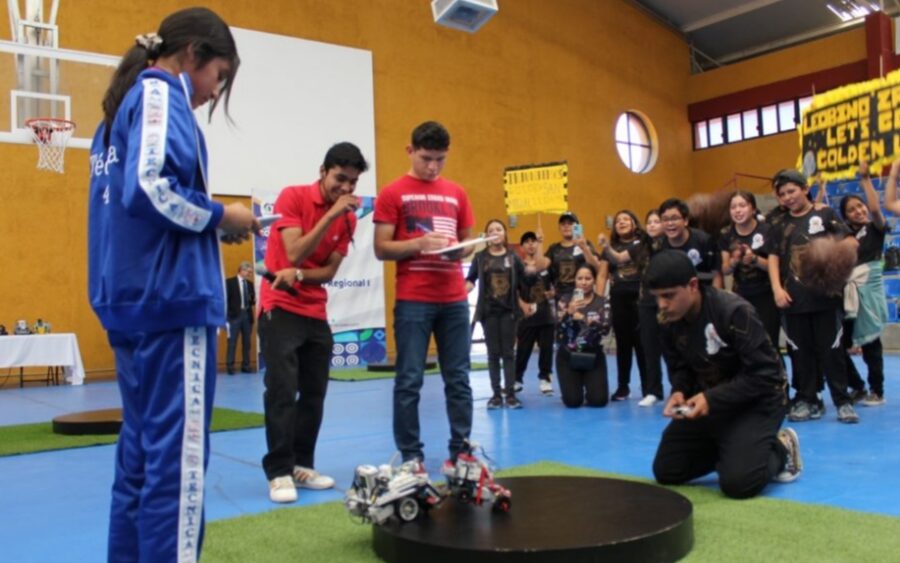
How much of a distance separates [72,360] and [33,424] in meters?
4.37

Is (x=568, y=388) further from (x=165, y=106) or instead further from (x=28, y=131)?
(x=28, y=131)

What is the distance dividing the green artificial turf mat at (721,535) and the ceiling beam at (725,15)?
16651mm

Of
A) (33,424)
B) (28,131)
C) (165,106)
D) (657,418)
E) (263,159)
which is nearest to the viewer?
(165,106)

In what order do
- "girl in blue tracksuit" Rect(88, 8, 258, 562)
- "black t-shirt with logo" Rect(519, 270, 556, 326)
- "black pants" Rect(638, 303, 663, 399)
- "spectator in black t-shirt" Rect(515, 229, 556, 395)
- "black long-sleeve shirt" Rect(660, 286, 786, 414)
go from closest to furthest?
"girl in blue tracksuit" Rect(88, 8, 258, 562) < "black long-sleeve shirt" Rect(660, 286, 786, 414) < "black pants" Rect(638, 303, 663, 399) < "black t-shirt with logo" Rect(519, 270, 556, 326) < "spectator in black t-shirt" Rect(515, 229, 556, 395)

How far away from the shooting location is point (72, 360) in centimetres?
1066

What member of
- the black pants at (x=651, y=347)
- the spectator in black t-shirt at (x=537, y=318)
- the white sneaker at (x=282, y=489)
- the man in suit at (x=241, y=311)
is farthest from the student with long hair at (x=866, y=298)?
the man in suit at (x=241, y=311)

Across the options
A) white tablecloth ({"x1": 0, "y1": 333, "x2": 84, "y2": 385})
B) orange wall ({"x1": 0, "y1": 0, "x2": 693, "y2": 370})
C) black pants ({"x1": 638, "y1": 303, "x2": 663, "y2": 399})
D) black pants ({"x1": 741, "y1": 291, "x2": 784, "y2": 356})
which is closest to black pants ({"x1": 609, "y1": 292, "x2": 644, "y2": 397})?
black pants ({"x1": 638, "y1": 303, "x2": 663, "y2": 399})

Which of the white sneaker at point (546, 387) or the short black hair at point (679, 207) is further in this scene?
the white sneaker at point (546, 387)

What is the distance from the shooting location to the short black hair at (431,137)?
3.70 meters

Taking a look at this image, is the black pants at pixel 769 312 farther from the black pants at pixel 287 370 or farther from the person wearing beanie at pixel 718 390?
the black pants at pixel 287 370

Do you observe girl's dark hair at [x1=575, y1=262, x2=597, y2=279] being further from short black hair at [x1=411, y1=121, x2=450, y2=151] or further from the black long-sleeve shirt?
short black hair at [x1=411, y1=121, x2=450, y2=151]

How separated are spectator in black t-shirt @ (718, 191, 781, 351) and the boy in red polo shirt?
3.14m

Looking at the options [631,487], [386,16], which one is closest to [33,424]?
[631,487]

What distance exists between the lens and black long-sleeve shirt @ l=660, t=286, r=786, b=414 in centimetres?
340
